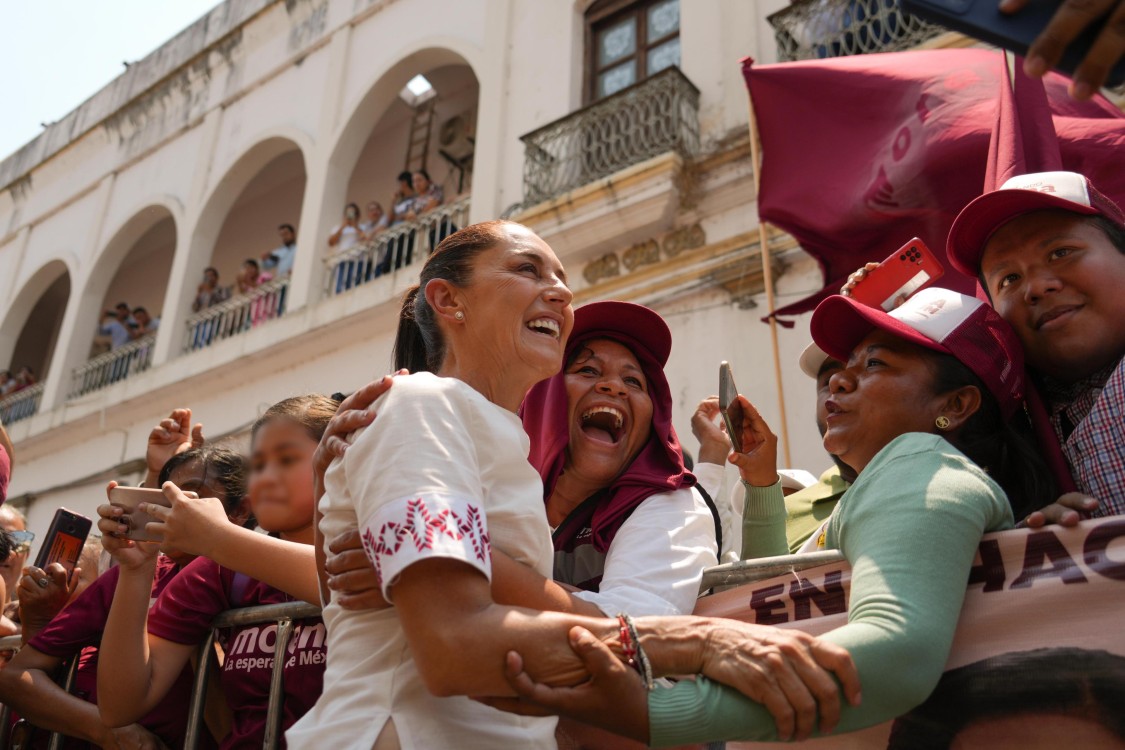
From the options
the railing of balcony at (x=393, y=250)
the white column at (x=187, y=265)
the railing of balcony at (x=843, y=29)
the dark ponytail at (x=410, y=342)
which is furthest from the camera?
the white column at (x=187, y=265)

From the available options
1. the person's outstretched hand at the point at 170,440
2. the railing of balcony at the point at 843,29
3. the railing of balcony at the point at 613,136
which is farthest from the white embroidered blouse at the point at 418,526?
the railing of balcony at the point at 613,136

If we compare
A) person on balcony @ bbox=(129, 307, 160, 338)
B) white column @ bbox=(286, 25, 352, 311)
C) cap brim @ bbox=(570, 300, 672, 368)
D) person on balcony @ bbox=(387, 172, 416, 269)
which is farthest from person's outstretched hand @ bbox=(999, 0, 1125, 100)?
person on balcony @ bbox=(129, 307, 160, 338)

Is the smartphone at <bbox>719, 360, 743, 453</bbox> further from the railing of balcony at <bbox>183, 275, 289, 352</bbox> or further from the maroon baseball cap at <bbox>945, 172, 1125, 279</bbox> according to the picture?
the railing of balcony at <bbox>183, 275, 289, 352</bbox>

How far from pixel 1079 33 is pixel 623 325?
4.35 feet

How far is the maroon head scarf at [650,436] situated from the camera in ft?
7.06

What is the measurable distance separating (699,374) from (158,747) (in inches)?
207

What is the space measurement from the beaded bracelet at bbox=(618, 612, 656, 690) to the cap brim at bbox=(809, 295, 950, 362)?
3.38 feet

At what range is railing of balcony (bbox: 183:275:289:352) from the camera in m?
11.2

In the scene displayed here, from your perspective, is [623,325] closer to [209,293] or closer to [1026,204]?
[1026,204]

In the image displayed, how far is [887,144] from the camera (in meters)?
4.37

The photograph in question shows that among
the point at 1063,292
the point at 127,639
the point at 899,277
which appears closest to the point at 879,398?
the point at 1063,292

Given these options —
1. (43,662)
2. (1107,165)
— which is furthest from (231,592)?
(1107,165)

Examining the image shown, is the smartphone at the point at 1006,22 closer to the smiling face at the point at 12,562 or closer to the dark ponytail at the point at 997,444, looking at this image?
the dark ponytail at the point at 997,444

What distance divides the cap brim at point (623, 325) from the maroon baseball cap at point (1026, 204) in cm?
78
